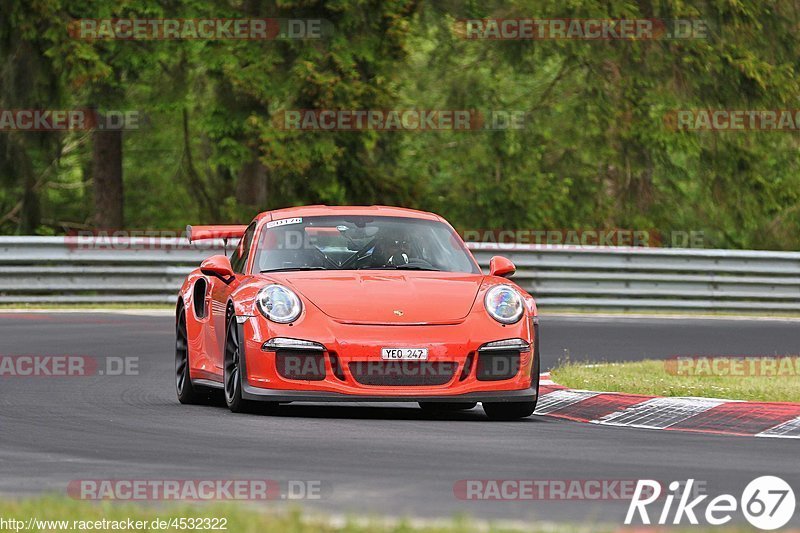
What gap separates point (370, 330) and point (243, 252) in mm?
2129

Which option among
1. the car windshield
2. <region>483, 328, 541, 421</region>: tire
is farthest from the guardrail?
<region>483, 328, 541, 421</region>: tire

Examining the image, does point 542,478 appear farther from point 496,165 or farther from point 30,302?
point 496,165

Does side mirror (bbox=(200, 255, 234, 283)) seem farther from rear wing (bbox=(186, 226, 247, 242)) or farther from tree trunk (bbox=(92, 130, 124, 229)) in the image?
tree trunk (bbox=(92, 130, 124, 229))

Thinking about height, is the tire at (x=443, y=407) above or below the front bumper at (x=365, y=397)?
below

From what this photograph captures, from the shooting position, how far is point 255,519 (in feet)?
21.0

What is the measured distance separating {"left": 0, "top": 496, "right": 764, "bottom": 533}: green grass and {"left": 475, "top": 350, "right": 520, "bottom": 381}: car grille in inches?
160

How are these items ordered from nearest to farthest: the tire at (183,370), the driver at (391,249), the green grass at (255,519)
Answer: the green grass at (255,519) < the driver at (391,249) < the tire at (183,370)

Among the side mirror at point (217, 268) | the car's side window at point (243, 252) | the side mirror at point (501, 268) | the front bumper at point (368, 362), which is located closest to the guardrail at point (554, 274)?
the car's side window at point (243, 252)

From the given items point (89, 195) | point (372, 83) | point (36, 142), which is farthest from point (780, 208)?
point (89, 195)

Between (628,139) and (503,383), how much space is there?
2269 centimetres

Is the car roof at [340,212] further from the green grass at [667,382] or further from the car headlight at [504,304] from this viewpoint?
the green grass at [667,382]

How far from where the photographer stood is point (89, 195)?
140 feet

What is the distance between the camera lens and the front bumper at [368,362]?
35.1 feet

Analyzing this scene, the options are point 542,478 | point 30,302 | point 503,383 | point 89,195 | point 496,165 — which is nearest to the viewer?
point 542,478
